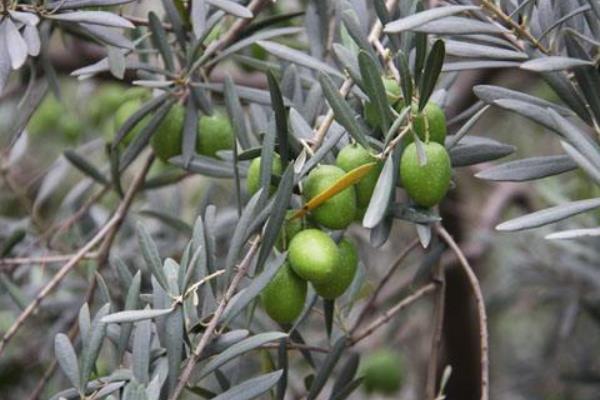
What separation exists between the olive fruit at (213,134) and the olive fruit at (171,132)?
22mm

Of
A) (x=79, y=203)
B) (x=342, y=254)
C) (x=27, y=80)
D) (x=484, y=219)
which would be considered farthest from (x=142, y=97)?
(x=484, y=219)

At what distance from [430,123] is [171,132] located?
1.14 feet

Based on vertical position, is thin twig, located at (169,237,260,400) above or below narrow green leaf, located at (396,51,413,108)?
Result: below

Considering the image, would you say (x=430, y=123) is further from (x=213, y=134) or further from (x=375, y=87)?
(x=213, y=134)

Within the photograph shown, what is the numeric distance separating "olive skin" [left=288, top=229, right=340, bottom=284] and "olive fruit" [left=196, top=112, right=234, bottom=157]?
303 millimetres

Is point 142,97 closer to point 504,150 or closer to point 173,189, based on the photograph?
point 173,189

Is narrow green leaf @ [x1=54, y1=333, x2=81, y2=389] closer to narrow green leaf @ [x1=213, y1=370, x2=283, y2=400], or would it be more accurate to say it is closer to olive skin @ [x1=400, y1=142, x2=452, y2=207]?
narrow green leaf @ [x1=213, y1=370, x2=283, y2=400]

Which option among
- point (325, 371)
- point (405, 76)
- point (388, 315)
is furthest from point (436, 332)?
point (405, 76)

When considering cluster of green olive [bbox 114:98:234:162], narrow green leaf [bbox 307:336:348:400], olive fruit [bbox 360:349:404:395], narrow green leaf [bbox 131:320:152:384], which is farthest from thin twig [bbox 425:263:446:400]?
olive fruit [bbox 360:349:404:395]

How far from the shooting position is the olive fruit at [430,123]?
0.79 meters

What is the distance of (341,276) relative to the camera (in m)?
0.81

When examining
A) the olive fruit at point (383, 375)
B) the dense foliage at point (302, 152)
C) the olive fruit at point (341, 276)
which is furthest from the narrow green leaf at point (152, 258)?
the olive fruit at point (383, 375)

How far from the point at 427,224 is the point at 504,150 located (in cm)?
9

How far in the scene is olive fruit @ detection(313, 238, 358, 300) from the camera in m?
0.81
